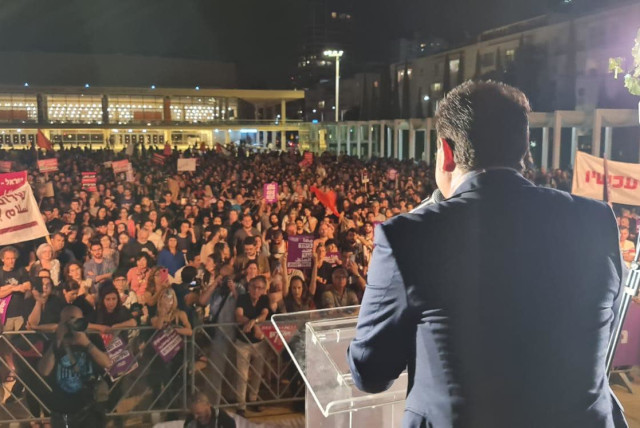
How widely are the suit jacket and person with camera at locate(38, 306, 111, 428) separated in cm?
406

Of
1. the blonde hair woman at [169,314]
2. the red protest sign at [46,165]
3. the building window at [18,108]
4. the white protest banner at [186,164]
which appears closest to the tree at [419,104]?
the white protest banner at [186,164]

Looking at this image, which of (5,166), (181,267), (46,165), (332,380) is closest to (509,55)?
(46,165)

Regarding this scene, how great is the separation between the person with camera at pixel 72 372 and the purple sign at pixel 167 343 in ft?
1.50

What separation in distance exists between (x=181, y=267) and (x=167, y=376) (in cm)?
219

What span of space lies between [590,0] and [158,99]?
119 ft

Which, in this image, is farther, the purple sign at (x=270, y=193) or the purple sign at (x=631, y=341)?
the purple sign at (x=270, y=193)

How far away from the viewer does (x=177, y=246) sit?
774 cm

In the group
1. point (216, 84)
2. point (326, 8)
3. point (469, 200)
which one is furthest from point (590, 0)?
point (326, 8)

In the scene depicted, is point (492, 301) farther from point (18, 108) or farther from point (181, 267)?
point (18, 108)

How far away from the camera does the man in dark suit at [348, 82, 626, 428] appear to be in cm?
114

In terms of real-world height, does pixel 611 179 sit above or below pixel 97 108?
below

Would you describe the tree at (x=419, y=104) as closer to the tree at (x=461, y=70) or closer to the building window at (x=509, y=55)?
the tree at (x=461, y=70)

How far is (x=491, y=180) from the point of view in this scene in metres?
1.22

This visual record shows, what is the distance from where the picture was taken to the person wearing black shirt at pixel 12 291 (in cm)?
557
